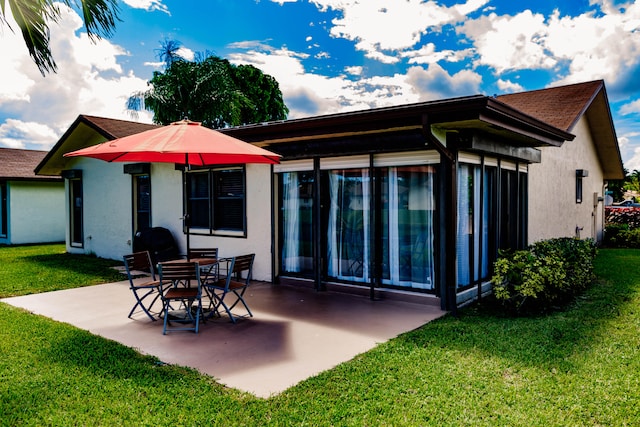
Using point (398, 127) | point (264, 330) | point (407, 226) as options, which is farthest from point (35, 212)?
point (398, 127)

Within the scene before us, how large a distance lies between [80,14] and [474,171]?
531 centimetres

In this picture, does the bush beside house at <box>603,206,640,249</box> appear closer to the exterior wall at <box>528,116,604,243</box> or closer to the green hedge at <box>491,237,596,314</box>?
the exterior wall at <box>528,116,604,243</box>

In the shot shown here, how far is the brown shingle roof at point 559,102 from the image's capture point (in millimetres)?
9822

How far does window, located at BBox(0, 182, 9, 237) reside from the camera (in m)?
16.3

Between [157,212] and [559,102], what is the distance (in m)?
9.84

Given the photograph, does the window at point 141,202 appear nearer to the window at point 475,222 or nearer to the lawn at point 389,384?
the lawn at point 389,384

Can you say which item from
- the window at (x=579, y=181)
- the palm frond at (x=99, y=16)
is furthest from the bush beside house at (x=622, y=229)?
the palm frond at (x=99, y=16)

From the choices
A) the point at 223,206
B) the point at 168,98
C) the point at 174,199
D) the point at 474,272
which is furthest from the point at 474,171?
the point at 168,98

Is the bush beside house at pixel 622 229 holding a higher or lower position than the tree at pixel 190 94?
lower

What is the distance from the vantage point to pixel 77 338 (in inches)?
193

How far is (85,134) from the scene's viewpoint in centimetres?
1217

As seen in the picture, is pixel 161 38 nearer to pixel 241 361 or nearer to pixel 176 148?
pixel 176 148

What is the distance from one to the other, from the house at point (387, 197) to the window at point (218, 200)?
2 centimetres

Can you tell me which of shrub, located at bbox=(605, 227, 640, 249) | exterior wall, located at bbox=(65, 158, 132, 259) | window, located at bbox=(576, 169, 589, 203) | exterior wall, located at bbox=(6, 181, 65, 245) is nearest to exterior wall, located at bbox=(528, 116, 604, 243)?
window, located at bbox=(576, 169, 589, 203)
